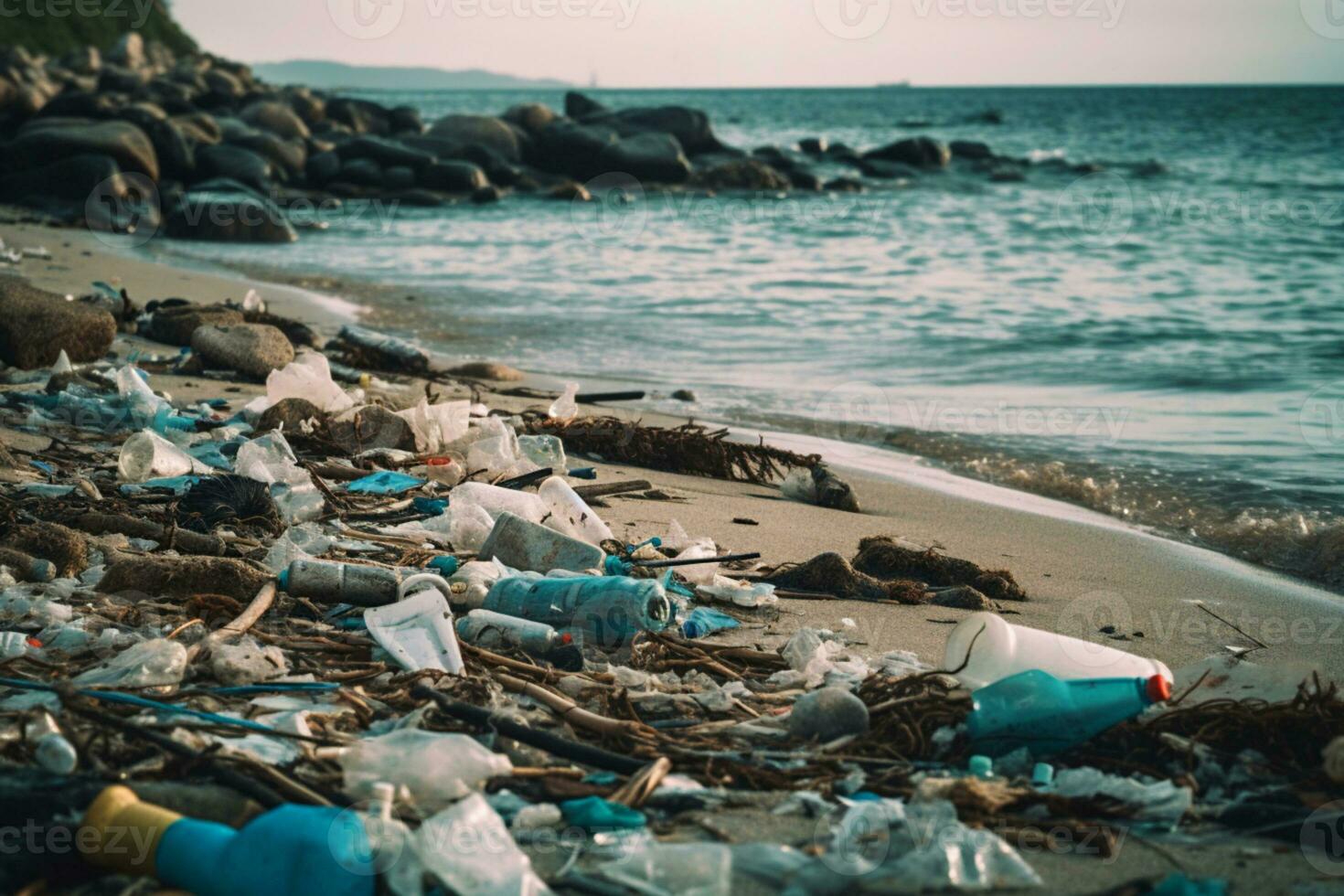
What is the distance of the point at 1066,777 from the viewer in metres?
2.51

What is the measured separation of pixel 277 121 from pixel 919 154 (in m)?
16.2

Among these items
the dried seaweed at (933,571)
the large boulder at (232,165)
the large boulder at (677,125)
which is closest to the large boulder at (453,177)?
the large boulder at (232,165)

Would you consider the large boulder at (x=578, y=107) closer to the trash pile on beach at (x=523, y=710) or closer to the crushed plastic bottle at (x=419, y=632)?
the trash pile on beach at (x=523, y=710)

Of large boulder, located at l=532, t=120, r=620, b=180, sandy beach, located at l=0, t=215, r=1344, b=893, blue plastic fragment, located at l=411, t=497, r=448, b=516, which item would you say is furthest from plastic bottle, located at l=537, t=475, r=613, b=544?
large boulder, located at l=532, t=120, r=620, b=180

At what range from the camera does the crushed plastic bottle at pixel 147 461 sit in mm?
4367

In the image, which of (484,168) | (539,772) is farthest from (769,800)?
(484,168)

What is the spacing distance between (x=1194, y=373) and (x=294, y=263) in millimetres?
9411

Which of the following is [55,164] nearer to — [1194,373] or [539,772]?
[1194,373]

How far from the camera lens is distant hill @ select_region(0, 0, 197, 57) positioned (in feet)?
148

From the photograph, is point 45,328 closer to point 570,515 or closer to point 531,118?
point 570,515

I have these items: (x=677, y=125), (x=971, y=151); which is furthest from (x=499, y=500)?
(x=971, y=151)

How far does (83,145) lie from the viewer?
17938mm

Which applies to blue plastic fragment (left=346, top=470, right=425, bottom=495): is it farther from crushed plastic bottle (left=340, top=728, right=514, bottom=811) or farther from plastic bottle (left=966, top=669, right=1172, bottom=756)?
plastic bottle (left=966, top=669, right=1172, bottom=756)

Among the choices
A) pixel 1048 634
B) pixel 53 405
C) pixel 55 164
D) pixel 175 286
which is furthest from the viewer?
pixel 55 164
